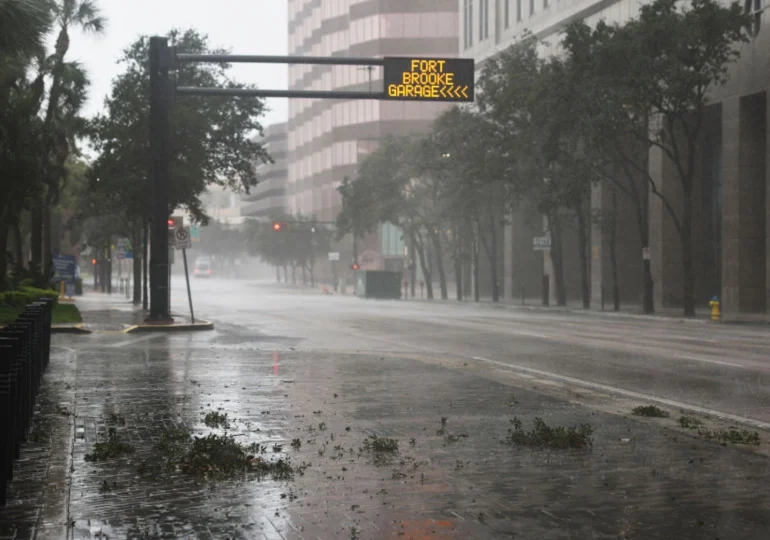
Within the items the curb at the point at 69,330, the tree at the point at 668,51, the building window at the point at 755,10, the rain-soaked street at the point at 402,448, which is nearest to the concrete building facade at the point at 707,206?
the building window at the point at 755,10

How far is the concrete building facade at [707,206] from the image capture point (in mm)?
50281

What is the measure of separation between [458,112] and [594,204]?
9157 millimetres

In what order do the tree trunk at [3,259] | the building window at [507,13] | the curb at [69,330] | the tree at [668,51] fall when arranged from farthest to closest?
the building window at [507,13] < the tree at [668,51] < the tree trunk at [3,259] < the curb at [69,330]

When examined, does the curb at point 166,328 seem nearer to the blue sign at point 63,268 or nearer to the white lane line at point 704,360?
the white lane line at point 704,360

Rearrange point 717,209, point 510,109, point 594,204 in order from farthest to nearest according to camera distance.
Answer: point 594,204 → point 717,209 → point 510,109

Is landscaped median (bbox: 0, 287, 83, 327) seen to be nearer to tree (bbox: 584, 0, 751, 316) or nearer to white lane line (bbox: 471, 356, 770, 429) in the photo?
white lane line (bbox: 471, 356, 770, 429)

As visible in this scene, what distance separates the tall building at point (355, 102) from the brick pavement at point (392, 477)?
104092 mm

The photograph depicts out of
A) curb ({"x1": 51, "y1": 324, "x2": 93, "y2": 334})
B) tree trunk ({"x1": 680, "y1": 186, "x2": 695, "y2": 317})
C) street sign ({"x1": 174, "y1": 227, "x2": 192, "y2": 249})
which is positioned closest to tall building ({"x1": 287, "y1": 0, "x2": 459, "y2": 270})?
tree trunk ({"x1": 680, "y1": 186, "x2": 695, "y2": 317})

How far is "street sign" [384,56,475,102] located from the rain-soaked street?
7999 millimetres

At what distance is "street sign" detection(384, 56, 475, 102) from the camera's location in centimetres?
2873

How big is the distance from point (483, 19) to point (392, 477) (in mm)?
79859

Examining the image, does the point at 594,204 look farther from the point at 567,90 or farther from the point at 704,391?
the point at 704,391

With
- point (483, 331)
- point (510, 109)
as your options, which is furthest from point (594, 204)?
point (483, 331)

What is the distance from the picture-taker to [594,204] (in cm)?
6688
